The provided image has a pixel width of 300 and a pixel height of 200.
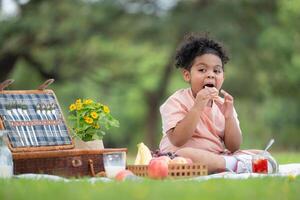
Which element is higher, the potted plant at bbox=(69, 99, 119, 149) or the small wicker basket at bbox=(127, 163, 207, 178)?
the potted plant at bbox=(69, 99, 119, 149)

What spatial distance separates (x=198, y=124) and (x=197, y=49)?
0.58 m

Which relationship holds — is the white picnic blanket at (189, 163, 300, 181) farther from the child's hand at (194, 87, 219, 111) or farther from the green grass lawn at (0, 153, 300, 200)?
the child's hand at (194, 87, 219, 111)

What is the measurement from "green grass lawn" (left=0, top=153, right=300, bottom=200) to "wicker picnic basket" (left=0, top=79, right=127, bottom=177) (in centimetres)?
70

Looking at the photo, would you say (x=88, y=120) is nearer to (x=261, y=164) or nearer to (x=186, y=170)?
(x=186, y=170)

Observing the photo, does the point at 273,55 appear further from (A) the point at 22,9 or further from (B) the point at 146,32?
(A) the point at 22,9

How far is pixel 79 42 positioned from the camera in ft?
Answer: 73.3

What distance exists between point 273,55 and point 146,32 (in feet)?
12.7

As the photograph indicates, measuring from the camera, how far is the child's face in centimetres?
561

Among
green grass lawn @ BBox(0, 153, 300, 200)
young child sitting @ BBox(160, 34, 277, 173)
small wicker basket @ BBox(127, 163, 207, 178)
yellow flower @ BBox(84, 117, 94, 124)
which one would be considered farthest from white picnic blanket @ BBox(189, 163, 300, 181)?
yellow flower @ BBox(84, 117, 94, 124)

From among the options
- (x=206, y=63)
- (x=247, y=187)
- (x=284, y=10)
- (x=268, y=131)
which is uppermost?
(x=284, y=10)

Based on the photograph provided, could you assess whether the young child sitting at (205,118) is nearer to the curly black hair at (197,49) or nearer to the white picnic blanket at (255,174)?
the curly black hair at (197,49)

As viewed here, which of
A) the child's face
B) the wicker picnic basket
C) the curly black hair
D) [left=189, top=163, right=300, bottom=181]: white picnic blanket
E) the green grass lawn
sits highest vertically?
the curly black hair

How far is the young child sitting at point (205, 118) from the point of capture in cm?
533

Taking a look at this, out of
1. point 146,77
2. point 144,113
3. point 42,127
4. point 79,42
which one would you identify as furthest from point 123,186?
point 144,113
